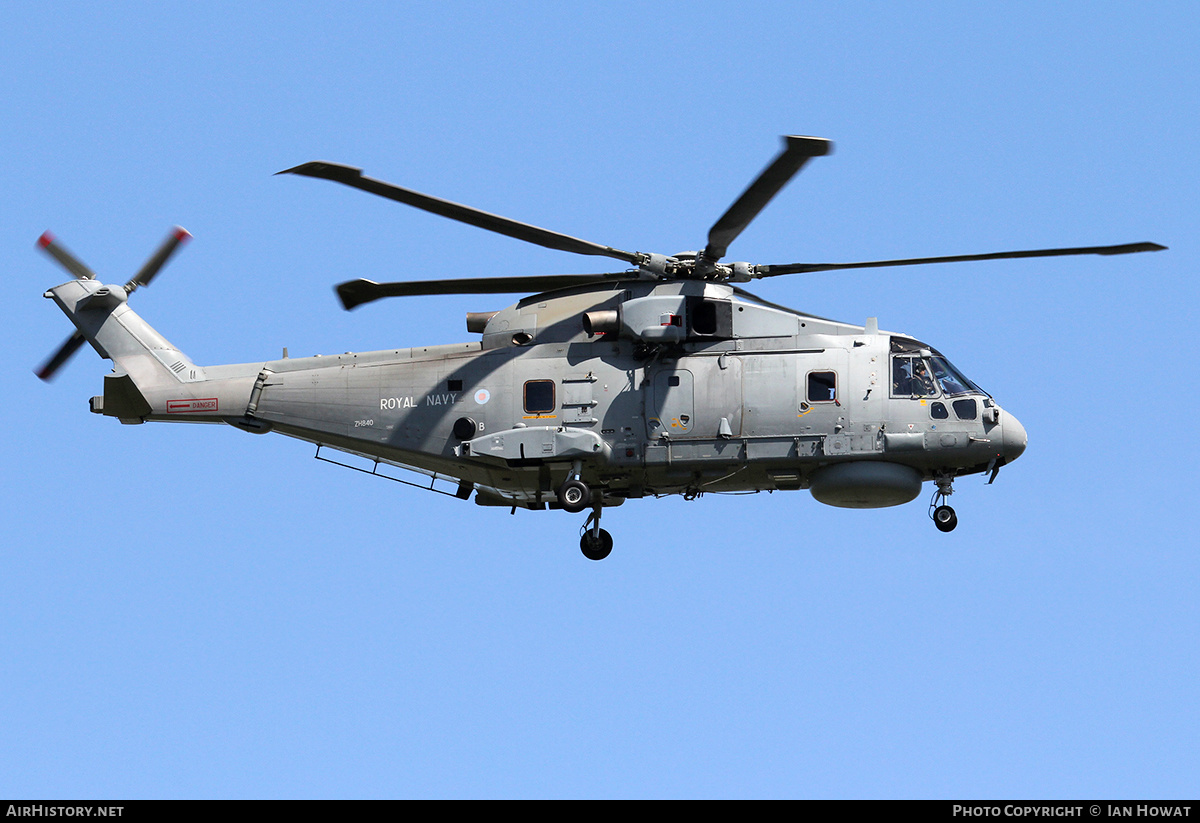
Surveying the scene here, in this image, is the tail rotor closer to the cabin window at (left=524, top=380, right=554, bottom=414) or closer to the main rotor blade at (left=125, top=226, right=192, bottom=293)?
the main rotor blade at (left=125, top=226, right=192, bottom=293)

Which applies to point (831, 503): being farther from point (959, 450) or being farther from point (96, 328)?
point (96, 328)

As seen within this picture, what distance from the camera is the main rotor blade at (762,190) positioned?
73.4 feet

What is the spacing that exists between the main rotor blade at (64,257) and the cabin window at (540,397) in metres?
9.00

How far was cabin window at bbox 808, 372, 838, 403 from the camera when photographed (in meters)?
26.1

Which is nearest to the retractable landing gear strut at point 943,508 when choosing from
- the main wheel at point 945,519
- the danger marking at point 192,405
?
the main wheel at point 945,519

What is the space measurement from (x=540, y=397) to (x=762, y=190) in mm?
5458

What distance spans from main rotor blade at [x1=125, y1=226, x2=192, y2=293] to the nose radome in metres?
15.2

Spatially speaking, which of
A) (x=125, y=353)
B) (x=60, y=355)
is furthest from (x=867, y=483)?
(x=60, y=355)

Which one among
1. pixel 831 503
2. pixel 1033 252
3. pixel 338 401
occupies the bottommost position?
pixel 831 503

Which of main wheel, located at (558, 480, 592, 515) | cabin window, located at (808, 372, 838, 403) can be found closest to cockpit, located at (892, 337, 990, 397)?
cabin window, located at (808, 372, 838, 403)

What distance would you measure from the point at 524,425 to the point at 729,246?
4.58 m

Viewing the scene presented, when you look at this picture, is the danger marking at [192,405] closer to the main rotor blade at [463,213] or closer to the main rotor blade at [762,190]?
the main rotor blade at [463,213]

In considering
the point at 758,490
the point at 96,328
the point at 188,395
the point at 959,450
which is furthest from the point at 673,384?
the point at 96,328
